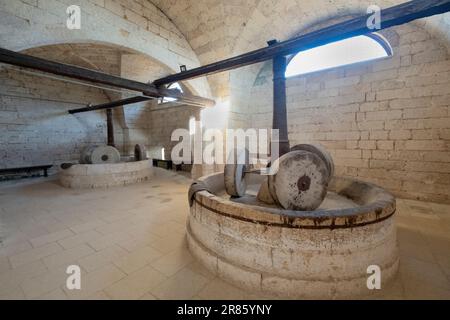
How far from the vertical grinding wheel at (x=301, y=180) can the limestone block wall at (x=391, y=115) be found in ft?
12.5

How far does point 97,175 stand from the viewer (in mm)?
6246

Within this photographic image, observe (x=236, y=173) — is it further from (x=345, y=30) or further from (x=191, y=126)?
(x=191, y=126)

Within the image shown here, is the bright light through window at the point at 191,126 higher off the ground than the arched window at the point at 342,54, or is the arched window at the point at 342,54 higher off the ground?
the arched window at the point at 342,54

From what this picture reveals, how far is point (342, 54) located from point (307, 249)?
5741mm

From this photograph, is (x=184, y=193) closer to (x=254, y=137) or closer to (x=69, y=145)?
(x=254, y=137)

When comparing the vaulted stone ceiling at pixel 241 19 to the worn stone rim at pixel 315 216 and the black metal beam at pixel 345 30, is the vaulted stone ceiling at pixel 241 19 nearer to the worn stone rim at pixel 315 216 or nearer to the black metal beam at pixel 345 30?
the black metal beam at pixel 345 30

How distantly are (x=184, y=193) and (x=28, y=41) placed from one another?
166 inches

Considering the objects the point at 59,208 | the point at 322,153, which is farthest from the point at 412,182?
the point at 59,208

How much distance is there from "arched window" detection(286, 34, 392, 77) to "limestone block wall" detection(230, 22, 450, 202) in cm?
21

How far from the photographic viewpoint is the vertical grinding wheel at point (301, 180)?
2322 mm

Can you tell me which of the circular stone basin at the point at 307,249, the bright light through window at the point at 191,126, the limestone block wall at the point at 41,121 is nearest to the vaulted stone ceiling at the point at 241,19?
the bright light through window at the point at 191,126

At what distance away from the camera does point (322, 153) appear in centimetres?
321

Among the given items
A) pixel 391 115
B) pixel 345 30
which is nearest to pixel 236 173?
pixel 345 30
